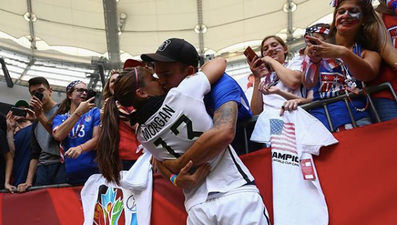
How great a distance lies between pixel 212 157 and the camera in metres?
2.49

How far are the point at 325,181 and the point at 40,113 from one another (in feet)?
9.96

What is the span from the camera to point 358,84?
3045 millimetres

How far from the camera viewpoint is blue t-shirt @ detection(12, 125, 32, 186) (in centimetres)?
491

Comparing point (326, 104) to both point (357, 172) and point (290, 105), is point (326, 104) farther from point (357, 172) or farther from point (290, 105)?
point (357, 172)

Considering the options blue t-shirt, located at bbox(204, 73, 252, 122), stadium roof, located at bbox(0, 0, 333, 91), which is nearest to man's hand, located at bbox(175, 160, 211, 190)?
blue t-shirt, located at bbox(204, 73, 252, 122)

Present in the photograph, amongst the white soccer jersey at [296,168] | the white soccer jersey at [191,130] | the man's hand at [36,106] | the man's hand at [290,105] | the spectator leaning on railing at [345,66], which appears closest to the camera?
the white soccer jersey at [191,130]

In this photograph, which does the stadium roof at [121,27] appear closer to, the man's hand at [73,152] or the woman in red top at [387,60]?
the woman in red top at [387,60]

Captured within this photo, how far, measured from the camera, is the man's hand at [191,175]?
2.51 m

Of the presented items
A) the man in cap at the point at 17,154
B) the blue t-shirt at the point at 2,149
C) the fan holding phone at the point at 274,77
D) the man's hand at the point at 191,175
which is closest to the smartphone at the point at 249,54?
the fan holding phone at the point at 274,77

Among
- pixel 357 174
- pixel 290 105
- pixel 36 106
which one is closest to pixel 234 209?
pixel 357 174

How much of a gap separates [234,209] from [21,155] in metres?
3.46

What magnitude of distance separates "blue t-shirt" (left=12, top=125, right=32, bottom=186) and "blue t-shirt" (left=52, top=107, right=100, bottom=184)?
0.77m

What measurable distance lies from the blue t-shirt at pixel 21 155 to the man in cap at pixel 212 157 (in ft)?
8.98

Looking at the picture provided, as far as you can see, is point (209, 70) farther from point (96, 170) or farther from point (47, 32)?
point (47, 32)
